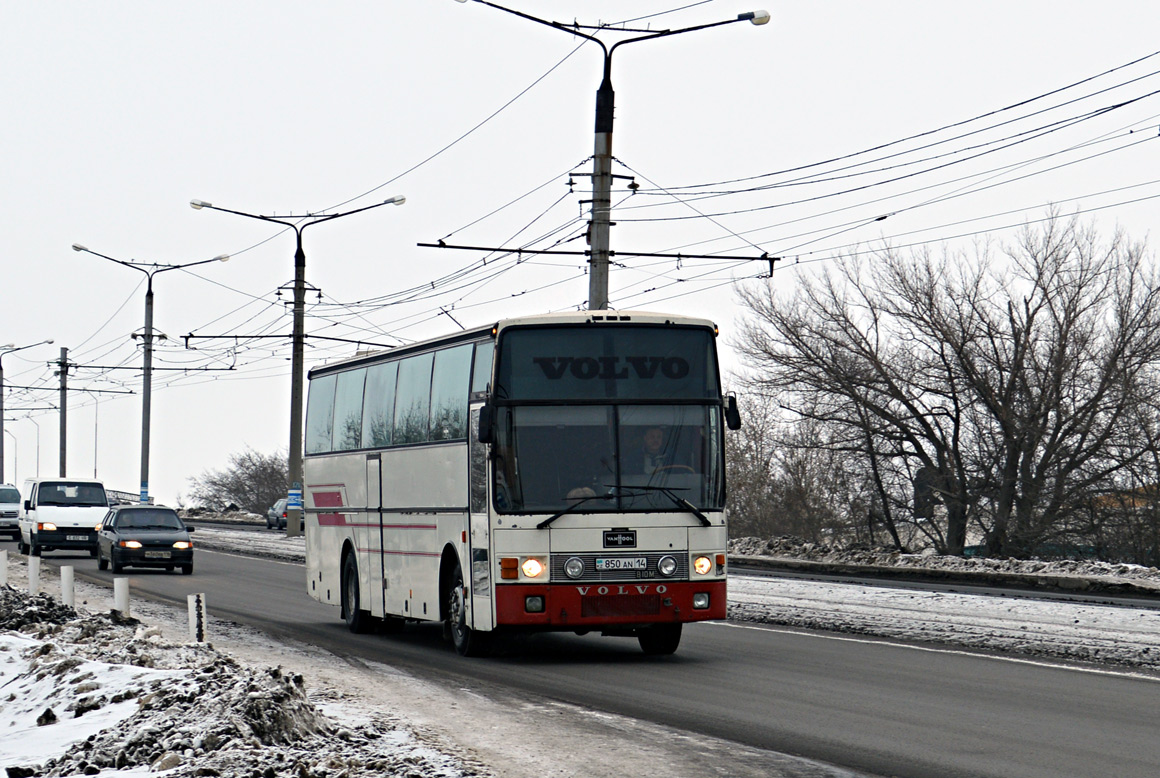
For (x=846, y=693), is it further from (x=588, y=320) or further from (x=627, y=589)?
(x=588, y=320)

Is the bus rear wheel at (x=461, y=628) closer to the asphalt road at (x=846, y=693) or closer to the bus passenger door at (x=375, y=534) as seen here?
the asphalt road at (x=846, y=693)

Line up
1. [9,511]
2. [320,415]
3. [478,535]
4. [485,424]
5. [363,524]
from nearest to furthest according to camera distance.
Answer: [485,424] → [478,535] → [363,524] → [320,415] → [9,511]

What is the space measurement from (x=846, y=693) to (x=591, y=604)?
10.6ft

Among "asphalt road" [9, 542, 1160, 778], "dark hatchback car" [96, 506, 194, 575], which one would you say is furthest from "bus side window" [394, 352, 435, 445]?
"dark hatchback car" [96, 506, 194, 575]

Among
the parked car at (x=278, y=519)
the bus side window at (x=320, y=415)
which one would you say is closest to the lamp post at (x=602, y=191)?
the bus side window at (x=320, y=415)

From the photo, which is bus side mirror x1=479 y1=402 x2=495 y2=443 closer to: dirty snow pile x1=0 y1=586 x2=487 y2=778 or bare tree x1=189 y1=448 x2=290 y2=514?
dirty snow pile x1=0 y1=586 x2=487 y2=778

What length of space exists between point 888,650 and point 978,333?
75.4 feet

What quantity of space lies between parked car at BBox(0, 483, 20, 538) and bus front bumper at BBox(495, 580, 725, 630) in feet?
155

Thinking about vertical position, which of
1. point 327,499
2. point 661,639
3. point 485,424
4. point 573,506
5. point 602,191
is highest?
point 602,191

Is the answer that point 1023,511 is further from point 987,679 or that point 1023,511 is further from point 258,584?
point 987,679

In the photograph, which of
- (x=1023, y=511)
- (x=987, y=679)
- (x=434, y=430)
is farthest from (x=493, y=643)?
(x=1023, y=511)

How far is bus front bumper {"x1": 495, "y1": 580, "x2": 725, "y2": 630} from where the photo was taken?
1459 centimetres

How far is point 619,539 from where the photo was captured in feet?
48.4

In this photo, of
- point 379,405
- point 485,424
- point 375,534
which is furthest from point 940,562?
point 485,424
